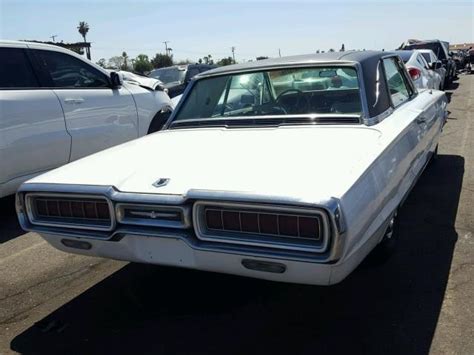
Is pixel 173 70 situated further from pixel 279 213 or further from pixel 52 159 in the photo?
pixel 279 213

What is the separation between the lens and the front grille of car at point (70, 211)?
2.65m

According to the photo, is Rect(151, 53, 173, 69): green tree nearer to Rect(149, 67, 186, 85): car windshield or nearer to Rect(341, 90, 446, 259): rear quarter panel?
Rect(149, 67, 186, 85): car windshield

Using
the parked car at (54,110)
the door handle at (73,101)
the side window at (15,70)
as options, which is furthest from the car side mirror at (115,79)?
the side window at (15,70)

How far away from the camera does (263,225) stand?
2.28 m

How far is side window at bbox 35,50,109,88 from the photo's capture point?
514 cm

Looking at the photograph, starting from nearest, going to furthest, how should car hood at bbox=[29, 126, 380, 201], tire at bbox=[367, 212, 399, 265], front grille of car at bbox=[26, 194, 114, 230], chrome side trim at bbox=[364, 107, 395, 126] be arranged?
car hood at bbox=[29, 126, 380, 201] → front grille of car at bbox=[26, 194, 114, 230] → tire at bbox=[367, 212, 399, 265] → chrome side trim at bbox=[364, 107, 395, 126]

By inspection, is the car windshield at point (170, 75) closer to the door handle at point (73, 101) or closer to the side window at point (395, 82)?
the door handle at point (73, 101)

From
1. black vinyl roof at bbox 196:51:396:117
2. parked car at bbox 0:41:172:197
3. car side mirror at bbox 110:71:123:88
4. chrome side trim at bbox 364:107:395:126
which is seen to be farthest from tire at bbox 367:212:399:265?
car side mirror at bbox 110:71:123:88

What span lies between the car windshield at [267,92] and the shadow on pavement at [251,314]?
4.01 feet

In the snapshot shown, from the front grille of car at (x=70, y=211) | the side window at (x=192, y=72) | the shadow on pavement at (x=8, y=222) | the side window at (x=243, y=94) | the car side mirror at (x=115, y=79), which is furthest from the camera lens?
the side window at (x=192, y=72)

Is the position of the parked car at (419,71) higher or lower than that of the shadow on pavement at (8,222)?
higher

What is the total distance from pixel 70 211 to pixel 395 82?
3019mm

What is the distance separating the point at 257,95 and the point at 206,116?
44 cm

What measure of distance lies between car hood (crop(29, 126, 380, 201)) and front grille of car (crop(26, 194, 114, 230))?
95 millimetres
